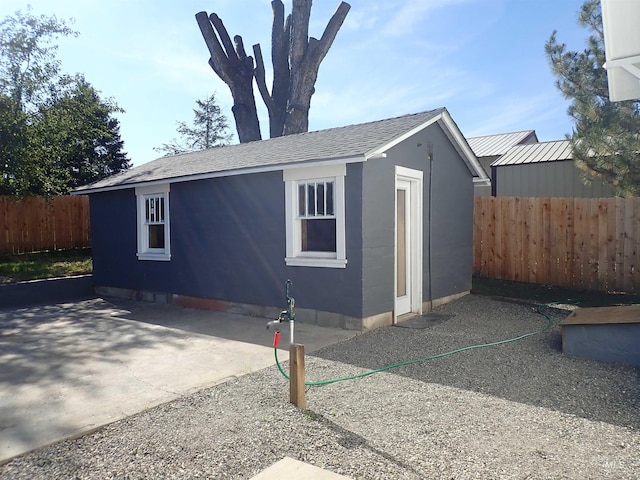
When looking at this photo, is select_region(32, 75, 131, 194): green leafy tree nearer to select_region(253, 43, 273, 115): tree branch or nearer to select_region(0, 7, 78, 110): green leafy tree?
select_region(0, 7, 78, 110): green leafy tree

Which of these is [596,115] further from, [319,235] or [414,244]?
[319,235]

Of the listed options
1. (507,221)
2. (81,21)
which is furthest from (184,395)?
(81,21)

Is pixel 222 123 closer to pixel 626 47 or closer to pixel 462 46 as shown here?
pixel 462 46

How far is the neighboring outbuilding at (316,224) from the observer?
716cm

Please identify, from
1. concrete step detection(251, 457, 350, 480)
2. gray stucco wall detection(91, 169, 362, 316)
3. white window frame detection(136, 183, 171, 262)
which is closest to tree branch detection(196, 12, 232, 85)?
gray stucco wall detection(91, 169, 362, 316)

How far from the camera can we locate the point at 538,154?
15891mm

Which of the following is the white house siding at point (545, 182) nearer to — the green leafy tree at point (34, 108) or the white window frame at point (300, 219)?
the white window frame at point (300, 219)

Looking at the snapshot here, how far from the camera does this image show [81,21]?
14.2 meters

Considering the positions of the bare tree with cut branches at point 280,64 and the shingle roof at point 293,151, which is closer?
the shingle roof at point 293,151

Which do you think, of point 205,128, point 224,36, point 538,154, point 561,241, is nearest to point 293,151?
point 561,241

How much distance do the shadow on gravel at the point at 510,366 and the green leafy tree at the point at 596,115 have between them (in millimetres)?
3970

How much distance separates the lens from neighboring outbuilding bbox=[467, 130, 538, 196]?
19.6 meters

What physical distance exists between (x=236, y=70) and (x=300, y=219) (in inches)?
539

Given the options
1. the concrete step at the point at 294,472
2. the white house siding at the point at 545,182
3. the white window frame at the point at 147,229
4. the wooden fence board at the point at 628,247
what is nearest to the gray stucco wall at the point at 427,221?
the wooden fence board at the point at 628,247
